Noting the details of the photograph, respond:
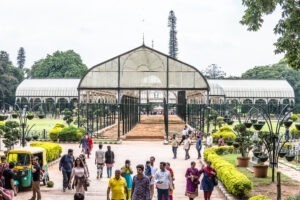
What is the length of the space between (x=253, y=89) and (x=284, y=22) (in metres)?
65.0

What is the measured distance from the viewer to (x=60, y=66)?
335 feet

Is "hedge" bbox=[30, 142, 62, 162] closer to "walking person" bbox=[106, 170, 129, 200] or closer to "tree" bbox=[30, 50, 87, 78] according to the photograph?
"walking person" bbox=[106, 170, 129, 200]

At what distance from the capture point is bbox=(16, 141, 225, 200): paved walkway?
50.4ft

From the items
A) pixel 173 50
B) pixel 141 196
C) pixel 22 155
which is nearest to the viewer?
pixel 141 196

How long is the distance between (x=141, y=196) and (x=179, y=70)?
2886cm

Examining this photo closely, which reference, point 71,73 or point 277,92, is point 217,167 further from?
point 71,73

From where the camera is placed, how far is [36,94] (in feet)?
256

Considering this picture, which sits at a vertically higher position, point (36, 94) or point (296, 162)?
point (36, 94)

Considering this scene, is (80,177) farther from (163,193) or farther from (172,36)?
(172,36)

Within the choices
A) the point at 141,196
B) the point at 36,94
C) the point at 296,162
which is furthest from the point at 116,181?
the point at 36,94

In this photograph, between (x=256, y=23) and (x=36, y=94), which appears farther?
(x=36, y=94)

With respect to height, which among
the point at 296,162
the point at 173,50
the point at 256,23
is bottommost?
the point at 296,162

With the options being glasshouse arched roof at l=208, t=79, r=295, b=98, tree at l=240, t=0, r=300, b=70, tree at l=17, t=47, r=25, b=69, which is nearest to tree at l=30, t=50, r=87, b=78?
glasshouse arched roof at l=208, t=79, r=295, b=98

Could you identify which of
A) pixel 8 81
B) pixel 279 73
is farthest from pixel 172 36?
pixel 8 81
